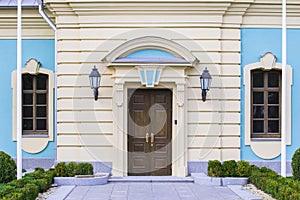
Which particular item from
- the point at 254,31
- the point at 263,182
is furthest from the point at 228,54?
the point at 263,182

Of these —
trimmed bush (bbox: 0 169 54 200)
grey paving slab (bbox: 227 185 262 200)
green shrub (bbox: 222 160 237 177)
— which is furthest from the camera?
→ green shrub (bbox: 222 160 237 177)

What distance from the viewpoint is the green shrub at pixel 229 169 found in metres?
13.8

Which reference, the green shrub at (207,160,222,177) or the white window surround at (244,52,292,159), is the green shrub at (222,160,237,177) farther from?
the white window surround at (244,52,292,159)

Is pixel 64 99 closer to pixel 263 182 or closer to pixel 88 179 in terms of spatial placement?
pixel 88 179

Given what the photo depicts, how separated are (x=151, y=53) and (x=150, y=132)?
87.1 inches

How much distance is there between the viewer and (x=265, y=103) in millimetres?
15547

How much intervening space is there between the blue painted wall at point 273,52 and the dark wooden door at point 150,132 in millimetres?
2136

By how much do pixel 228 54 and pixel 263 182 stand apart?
4246mm

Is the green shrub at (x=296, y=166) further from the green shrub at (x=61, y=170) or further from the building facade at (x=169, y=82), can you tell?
the green shrub at (x=61, y=170)

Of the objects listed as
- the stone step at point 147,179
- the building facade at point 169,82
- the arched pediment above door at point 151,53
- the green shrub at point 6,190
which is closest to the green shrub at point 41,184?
the green shrub at point 6,190

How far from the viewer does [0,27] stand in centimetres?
1636

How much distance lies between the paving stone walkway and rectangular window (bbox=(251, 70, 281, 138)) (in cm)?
302

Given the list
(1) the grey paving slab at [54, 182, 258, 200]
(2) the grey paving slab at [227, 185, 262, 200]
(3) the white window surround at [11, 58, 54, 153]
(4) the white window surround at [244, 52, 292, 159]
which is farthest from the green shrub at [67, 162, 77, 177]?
(4) the white window surround at [244, 52, 292, 159]

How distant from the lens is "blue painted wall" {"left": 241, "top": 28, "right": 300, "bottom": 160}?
15.3m
